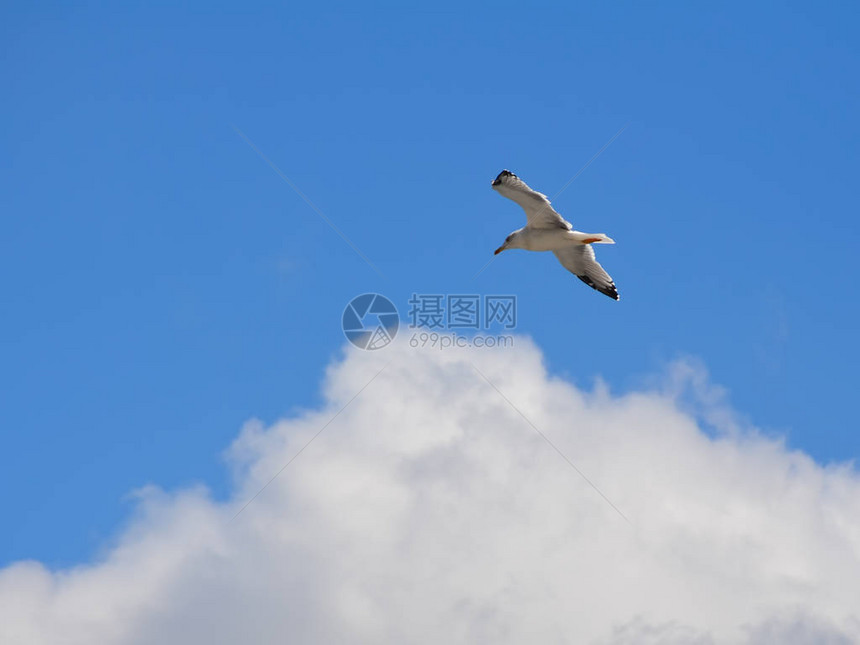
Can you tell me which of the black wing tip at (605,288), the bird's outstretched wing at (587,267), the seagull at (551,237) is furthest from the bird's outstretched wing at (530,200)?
the black wing tip at (605,288)

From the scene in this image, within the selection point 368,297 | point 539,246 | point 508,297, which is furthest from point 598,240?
point 368,297

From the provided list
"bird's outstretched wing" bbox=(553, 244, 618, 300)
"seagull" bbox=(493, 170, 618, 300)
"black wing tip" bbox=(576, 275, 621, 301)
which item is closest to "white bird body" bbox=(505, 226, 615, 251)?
"seagull" bbox=(493, 170, 618, 300)

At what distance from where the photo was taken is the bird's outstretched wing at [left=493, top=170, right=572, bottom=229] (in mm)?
17438

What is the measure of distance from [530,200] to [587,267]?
2.51m

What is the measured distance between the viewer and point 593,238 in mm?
18250

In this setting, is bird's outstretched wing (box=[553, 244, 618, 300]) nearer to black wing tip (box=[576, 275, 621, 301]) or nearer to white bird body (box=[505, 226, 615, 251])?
black wing tip (box=[576, 275, 621, 301])

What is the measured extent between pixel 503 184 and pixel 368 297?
680 cm

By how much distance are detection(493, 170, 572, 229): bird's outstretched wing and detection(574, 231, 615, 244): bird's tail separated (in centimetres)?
30

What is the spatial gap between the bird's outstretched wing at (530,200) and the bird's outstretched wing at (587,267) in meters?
1.27

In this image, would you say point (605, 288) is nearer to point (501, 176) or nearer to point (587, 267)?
point (587, 267)

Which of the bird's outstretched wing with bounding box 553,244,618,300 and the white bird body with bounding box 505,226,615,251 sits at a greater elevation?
the bird's outstretched wing with bounding box 553,244,618,300

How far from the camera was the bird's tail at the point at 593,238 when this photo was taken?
1822cm

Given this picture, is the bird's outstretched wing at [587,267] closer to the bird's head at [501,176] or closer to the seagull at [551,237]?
the seagull at [551,237]

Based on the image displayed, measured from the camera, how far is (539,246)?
18891 mm
